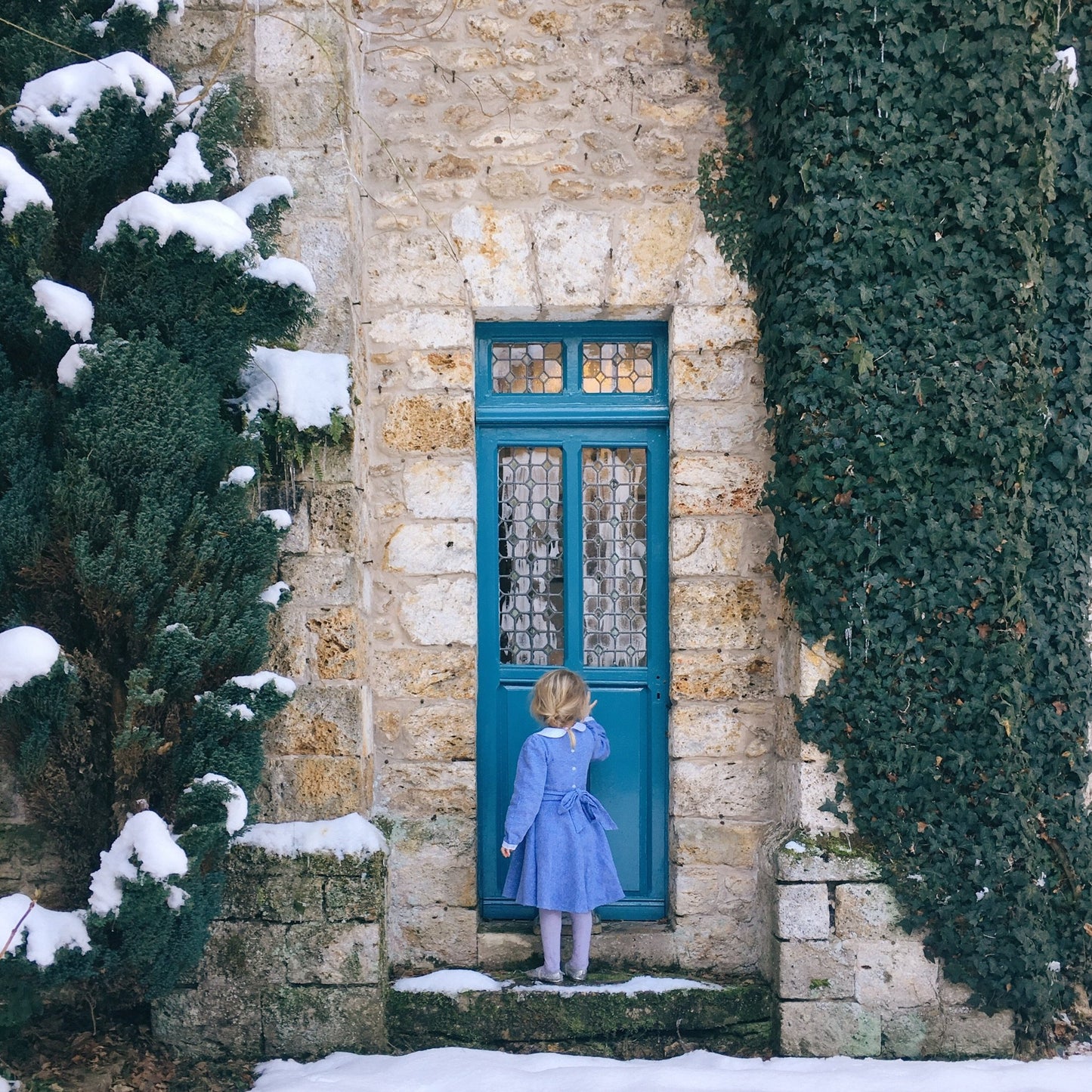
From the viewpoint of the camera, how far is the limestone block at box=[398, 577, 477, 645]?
12.6 ft

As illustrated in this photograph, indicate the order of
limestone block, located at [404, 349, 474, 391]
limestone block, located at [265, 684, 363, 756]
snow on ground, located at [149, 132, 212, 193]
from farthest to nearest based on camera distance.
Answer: limestone block, located at [404, 349, 474, 391], limestone block, located at [265, 684, 363, 756], snow on ground, located at [149, 132, 212, 193]

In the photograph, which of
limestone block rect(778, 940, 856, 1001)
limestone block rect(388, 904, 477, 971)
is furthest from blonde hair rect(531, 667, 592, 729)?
limestone block rect(778, 940, 856, 1001)

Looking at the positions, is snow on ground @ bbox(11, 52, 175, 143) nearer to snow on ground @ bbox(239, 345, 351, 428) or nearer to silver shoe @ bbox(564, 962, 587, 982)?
snow on ground @ bbox(239, 345, 351, 428)

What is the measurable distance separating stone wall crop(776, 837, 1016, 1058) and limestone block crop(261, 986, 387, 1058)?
60.2 inches

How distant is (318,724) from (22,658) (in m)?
1.05

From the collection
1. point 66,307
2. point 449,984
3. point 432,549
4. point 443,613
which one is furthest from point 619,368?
point 449,984

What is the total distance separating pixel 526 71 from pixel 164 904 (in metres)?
3.31

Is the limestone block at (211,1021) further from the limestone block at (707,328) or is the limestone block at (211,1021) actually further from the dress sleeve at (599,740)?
the limestone block at (707,328)

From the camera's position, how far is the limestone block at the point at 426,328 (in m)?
3.83

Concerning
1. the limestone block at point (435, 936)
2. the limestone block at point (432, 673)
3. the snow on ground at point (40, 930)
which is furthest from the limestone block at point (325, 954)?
Result: the limestone block at point (432, 673)

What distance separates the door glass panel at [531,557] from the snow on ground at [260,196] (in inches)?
51.2

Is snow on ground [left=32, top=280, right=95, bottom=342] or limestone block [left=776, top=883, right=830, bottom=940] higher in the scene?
snow on ground [left=32, top=280, right=95, bottom=342]

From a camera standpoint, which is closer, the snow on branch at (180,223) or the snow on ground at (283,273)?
the snow on branch at (180,223)

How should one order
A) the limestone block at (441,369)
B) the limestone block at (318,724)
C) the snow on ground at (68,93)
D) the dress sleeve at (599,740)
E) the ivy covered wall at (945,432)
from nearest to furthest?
the snow on ground at (68,93), the ivy covered wall at (945,432), the limestone block at (318,724), the dress sleeve at (599,740), the limestone block at (441,369)
